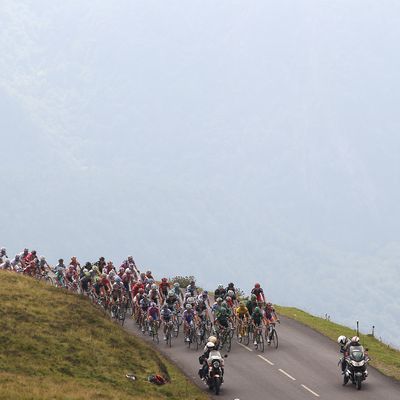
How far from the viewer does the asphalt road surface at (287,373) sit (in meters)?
29.6

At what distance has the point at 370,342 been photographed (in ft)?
134

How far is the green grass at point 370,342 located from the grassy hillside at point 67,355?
373 inches

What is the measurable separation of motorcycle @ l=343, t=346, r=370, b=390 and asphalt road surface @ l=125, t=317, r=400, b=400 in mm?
427

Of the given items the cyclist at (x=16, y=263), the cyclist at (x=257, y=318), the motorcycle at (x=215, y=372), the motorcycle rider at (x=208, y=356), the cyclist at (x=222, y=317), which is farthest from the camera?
the cyclist at (x=16, y=263)

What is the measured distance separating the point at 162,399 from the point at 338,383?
840 cm

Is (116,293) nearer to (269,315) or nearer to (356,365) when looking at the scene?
(269,315)

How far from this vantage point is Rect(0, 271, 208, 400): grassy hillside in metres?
23.4

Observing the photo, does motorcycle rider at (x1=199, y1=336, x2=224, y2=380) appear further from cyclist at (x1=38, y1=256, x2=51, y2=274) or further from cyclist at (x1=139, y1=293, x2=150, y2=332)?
cyclist at (x1=38, y1=256, x2=51, y2=274)

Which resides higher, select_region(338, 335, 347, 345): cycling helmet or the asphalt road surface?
select_region(338, 335, 347, 345): cycling helmet

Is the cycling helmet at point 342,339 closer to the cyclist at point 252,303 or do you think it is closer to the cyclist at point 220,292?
the cyclist at point 252,303

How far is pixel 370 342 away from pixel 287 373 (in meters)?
9.89

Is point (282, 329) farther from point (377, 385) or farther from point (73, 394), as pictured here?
point (73, 394)

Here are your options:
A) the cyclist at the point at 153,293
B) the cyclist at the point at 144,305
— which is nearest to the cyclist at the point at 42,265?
the cyclist at the point at 144,305

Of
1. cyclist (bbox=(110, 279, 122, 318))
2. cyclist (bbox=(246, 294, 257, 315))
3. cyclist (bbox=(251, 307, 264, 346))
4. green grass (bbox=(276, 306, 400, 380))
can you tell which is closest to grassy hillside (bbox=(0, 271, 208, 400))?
Answer: cyclist (bbox=(110, 279, 122, 318))
